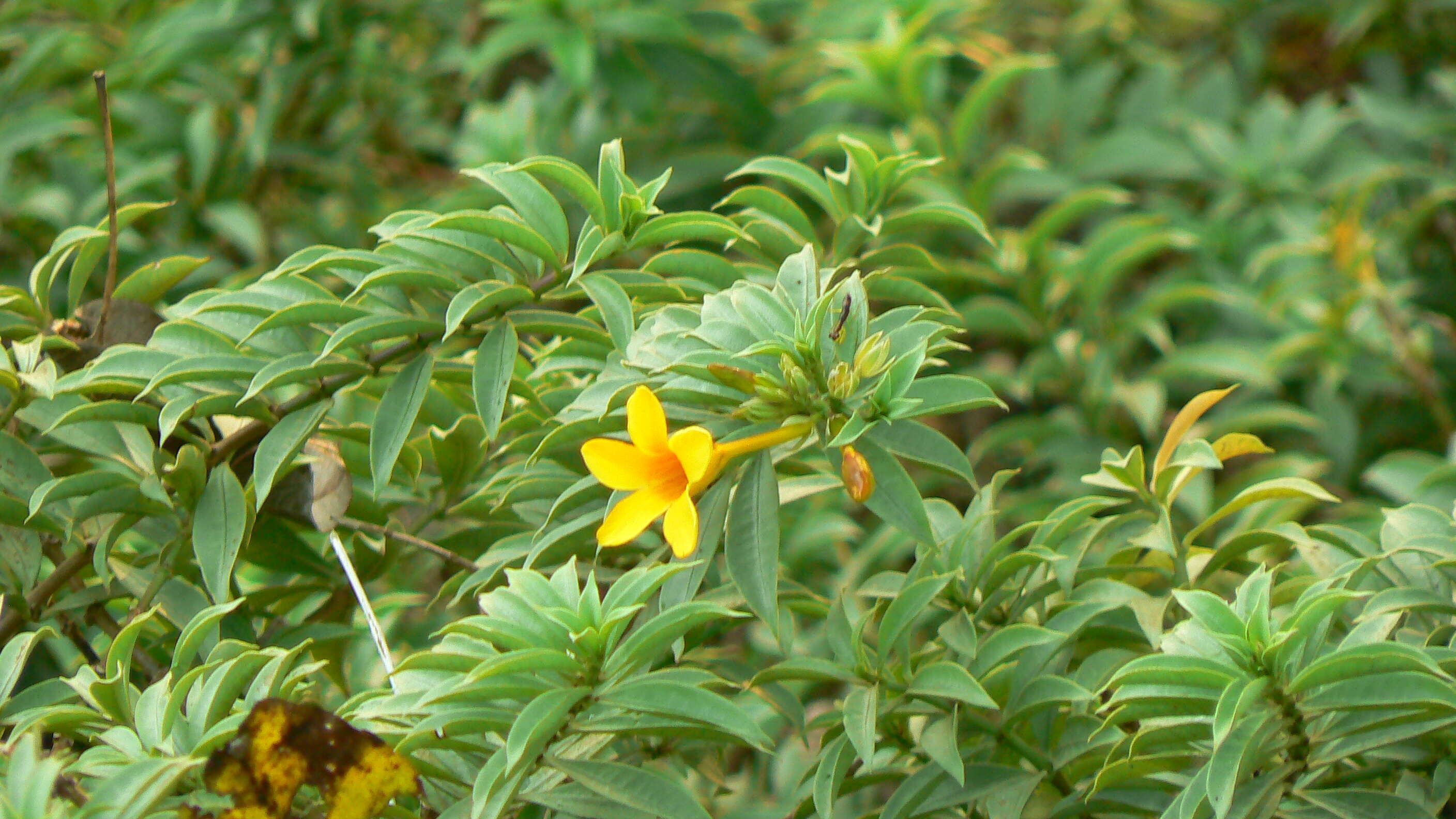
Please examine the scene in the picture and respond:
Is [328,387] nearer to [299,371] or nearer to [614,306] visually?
[299,371]

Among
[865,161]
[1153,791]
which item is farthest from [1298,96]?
[1153,791]

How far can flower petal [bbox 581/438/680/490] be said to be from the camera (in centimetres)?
74

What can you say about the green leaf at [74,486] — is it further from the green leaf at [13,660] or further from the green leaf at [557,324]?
the green leaf at [557,324]

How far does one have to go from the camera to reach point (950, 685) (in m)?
0.78

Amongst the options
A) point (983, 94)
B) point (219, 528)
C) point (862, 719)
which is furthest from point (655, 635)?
point (983, 94)

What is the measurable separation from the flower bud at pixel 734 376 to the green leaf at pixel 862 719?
224 millimetres

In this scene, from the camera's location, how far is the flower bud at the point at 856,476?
2.43 feet

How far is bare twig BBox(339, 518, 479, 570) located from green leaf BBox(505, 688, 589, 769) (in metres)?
0.24

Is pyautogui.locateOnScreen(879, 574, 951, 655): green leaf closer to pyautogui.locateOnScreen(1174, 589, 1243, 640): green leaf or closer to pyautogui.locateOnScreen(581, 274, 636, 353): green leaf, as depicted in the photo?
pyautogui.locateOnScreen(1174, 589, 1243, 640): green leaf

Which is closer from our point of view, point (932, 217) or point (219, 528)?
point (219, 528)

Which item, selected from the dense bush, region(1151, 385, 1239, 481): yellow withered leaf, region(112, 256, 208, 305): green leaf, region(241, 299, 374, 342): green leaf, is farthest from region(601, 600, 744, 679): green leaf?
region(112, 256, 208, 305): green leaf

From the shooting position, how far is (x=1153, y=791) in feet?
2.83

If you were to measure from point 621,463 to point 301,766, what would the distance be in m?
0.26

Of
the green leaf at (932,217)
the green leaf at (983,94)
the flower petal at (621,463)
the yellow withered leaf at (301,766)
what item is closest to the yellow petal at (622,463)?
the flower petal at (621,463)
